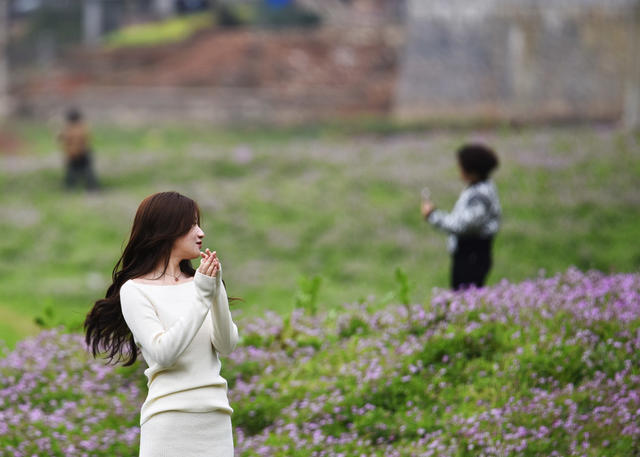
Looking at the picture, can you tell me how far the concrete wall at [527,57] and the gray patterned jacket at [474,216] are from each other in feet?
55.1

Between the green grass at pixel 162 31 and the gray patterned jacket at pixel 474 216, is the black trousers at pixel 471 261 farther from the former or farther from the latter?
the green grass at pixel 162 31

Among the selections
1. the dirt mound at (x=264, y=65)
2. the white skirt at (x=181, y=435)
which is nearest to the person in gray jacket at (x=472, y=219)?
the white skirt at (x=181, y=435)

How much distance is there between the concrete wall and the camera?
23.0m

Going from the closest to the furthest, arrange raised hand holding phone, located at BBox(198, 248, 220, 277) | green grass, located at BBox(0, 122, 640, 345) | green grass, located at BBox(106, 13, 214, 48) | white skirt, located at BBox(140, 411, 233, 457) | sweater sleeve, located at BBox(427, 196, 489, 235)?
raised hand holding phone, located at BBox(198, 248, 220, 277)
white skirt, located at BBox(140, 411, 233, 457)
sweater sleeve, located at BBox(427, 196, 489, 235)
green grass, located at BBox(0, 122, 640, 345)
green grass, located at BBox(106, 13, 214, 48)

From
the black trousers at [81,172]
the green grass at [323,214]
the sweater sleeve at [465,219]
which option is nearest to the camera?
the sweater sleeve at [465,219]

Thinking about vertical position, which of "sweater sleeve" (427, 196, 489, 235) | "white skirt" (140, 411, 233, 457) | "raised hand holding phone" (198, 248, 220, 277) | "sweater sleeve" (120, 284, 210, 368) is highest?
"raised hand holding phone" (198, 248, 220, 277)

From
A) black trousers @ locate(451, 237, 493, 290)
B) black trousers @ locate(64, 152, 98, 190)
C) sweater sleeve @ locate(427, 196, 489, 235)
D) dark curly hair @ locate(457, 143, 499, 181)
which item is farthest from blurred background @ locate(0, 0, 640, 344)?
dark curly hair @ locate(457, 143, 499, 181)

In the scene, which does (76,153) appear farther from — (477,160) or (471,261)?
(477,160)

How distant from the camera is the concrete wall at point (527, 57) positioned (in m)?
23.0

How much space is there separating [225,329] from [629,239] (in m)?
10.2

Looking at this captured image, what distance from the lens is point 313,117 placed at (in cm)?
2775


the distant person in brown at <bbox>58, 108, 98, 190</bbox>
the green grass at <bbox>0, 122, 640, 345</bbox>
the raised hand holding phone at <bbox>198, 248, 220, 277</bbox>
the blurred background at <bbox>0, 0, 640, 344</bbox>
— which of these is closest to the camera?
the raised hand holding phone at <bbox>198, 248, 220, 277</bbox>

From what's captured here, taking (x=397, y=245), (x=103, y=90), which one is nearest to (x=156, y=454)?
(x=397, y=245)

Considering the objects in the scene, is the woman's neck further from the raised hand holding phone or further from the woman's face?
the raised hand holding phone
